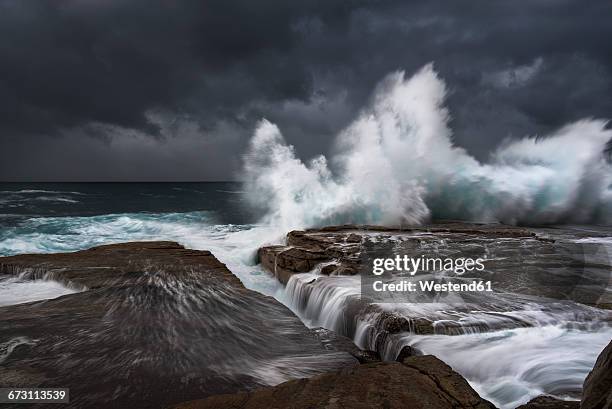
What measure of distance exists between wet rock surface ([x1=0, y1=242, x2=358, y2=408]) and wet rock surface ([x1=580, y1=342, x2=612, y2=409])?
2.20 m

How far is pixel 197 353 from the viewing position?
153 inches

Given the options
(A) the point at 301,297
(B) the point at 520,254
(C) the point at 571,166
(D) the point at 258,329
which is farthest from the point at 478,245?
(C) the point at 571,166

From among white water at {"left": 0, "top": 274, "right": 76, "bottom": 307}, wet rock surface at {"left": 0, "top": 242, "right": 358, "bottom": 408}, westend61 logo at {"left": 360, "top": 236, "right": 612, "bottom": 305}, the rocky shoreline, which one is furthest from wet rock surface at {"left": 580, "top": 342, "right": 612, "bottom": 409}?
white water at {"left": 0, "top": 274, "right": 76, "bottom": 307}

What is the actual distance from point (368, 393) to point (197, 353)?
220 centimetres

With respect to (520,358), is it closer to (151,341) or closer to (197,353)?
(197,353)

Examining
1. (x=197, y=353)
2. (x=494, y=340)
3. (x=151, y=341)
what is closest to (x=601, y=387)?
(x=494, y=340)

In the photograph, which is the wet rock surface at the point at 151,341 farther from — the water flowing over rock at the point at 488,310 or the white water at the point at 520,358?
the white water at the point at 520,358

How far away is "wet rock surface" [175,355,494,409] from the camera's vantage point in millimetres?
2324

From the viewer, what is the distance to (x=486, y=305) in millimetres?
5023

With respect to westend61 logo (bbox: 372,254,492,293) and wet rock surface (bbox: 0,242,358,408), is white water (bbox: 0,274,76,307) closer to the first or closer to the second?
wet rock surface (bbox: 0,242,358,408)

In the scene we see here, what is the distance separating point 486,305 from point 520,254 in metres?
4.10

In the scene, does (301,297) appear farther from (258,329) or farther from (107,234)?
(107,234)

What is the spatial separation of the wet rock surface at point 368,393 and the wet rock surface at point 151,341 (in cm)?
72

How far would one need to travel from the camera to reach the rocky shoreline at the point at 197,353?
8.11 ft
